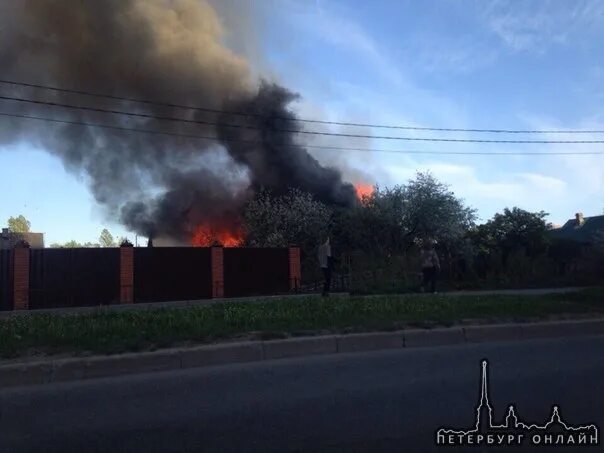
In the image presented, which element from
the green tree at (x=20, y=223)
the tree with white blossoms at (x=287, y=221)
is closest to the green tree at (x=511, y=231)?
the tree with white blossoms at (x=287, y=221)

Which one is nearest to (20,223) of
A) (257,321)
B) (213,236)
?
(213,236)

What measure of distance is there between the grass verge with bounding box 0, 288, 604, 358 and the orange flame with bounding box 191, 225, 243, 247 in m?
21.1

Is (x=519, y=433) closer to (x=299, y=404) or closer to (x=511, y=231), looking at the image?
(x=299, y=404)

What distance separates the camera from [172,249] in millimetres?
19062

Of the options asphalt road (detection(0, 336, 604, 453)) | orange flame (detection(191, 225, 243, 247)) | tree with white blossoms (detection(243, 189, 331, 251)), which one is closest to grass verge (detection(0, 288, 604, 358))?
asphalt road (detection(0, 336, 604, 453))

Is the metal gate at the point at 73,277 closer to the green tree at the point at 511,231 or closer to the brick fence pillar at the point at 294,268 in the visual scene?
the brick fence pillar at the point at 294,268

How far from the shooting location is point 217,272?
19609 millimetres

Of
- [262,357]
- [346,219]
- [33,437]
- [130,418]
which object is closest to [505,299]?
[262,357]

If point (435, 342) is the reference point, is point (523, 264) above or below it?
above

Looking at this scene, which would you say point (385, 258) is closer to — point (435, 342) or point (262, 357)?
point (435, 342)

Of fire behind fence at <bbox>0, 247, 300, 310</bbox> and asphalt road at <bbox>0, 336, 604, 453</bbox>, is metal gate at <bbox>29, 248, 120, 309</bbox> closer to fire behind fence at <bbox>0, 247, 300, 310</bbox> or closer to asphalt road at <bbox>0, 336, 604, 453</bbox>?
fire behind fence at <bbox>0, 247, 300, 310</bbox>

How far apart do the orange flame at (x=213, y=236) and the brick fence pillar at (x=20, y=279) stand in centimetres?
1449

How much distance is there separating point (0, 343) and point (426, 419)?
5.09 meters

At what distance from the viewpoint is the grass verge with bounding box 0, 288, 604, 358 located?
268 inches
